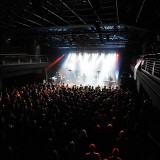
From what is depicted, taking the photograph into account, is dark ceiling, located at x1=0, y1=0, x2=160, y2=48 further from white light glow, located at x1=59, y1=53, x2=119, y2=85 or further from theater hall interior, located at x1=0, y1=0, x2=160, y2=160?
white light glow, located at x1=59, y1=53, x2=119, y2=85

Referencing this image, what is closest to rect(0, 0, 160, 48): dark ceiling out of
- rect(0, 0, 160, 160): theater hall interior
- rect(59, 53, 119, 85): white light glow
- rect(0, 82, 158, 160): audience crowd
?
rect(0, 0, 160, 160): theater hall interior

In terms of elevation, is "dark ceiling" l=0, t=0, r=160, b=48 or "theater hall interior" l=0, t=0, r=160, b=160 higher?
"dark ceiling" l=0, t=0, r=160, b=48

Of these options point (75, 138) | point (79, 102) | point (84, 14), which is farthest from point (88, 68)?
point (75, 138)

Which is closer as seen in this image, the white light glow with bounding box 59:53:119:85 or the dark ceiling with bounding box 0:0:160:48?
the dark ceiling with bounding box 0:0:160:48

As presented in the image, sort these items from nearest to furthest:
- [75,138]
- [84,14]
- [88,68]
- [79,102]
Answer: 1. [75,138]
2. [79,102]
3. [84,14]
4. [88,68]

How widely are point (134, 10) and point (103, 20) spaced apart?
137 inches

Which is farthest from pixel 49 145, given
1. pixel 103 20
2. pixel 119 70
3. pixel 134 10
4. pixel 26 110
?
pixel 119 70

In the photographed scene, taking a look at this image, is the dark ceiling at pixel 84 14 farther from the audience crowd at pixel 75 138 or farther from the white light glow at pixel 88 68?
the white light glow at pixel 88 68

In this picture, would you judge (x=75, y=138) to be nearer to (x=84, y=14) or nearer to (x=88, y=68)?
(x=84, y=14)

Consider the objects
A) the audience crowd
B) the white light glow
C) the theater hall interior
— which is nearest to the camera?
the audience crowd

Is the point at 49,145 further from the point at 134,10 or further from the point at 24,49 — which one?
the point at 24,49

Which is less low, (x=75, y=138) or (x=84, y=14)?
(x=84, y=14)

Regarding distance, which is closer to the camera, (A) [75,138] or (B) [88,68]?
(A) [75,138]

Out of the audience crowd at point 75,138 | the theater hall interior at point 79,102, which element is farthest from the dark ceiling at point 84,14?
the audience crowd at point 75,138
